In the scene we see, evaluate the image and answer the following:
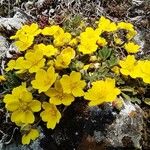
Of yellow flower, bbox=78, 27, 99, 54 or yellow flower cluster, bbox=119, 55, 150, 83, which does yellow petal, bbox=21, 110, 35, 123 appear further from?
yellow flower cluster, bbox=119, 55, 150, 83

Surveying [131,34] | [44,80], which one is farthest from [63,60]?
[131,34]

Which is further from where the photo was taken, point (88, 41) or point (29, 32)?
point (29, 32)

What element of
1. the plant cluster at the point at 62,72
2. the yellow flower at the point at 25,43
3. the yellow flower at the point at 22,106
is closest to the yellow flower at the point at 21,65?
the plant cluster at the point at 62,72

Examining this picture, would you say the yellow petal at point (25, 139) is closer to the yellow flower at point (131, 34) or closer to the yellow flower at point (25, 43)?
the yellow flower at point (25, 43)

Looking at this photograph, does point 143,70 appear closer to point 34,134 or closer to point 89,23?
point 34,134

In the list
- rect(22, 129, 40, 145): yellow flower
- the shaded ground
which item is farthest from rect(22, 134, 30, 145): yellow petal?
the shaded ground

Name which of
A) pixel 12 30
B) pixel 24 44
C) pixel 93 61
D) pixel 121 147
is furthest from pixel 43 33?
pixel 121 147
